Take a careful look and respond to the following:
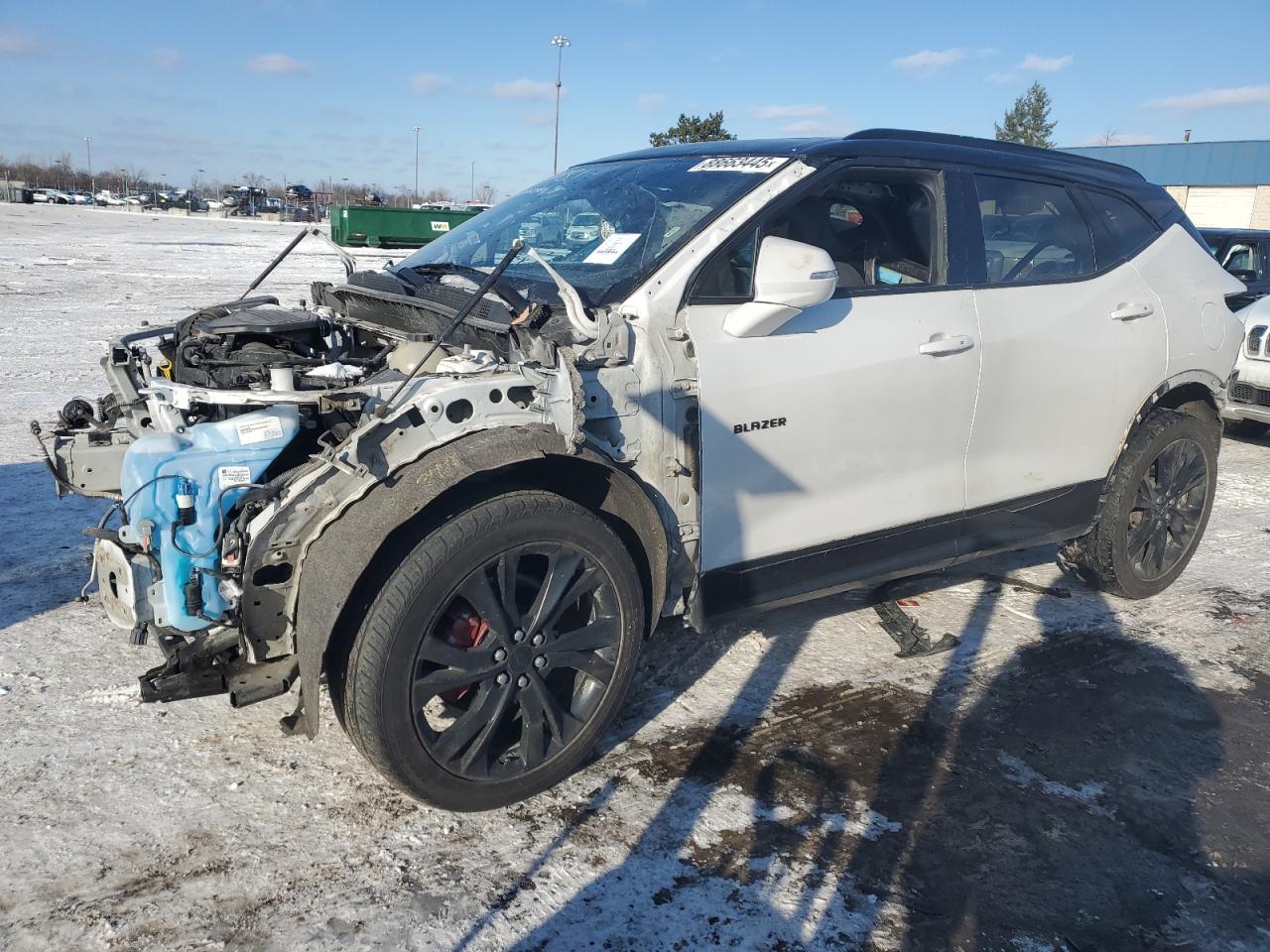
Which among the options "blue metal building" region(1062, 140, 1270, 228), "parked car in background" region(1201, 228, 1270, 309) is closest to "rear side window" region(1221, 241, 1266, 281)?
"parked car in background" region(1201, 228, 1270, 309)

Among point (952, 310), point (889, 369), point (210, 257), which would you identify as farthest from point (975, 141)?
point (210, 257)

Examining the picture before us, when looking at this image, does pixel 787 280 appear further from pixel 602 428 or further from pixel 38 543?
pixel 38 543

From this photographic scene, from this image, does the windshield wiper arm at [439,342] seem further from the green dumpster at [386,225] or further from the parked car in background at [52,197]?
the parked car in background at [52,197]

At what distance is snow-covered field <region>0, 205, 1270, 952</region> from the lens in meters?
2.60

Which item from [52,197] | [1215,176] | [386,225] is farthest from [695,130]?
[52,197]

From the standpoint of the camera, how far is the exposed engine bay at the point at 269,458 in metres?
2.75

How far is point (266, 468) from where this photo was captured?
2.92 metres

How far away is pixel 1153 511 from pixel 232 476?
14.0 feet

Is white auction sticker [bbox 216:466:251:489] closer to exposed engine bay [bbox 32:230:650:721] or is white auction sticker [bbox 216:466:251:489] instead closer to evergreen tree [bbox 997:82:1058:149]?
exposed engine bay [bbox 32:230:650:721]

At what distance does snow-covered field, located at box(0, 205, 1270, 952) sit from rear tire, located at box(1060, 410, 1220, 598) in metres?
0.30

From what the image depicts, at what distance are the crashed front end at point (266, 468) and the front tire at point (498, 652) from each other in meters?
0.22

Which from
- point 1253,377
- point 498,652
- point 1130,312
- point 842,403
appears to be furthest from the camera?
point 1253,377

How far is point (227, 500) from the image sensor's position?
286cm

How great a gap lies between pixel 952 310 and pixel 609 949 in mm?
2577
